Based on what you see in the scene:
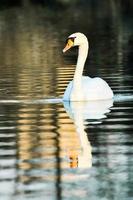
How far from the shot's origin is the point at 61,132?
1471cm

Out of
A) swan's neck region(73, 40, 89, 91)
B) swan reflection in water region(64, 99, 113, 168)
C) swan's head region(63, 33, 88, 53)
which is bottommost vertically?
swan reflection in water region(64, 99, 113, 168)

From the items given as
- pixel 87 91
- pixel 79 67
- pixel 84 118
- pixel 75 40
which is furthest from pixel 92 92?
pixel 84 118

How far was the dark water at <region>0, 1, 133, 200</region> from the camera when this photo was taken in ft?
34.7

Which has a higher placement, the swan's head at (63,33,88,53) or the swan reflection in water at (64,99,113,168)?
the swan's head at (63,33,88,53)

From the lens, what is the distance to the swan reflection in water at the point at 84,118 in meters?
12.2

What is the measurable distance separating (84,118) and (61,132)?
1786 millimetres

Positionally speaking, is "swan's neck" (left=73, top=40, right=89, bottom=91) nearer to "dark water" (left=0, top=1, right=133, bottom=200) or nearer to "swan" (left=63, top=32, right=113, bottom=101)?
"swan" (left=63, top=32, right=113, bottom=101)

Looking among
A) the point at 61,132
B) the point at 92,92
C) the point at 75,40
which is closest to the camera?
the point at 61,132

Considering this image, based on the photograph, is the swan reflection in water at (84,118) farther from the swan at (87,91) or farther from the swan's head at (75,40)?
the swan's head at (75,40)

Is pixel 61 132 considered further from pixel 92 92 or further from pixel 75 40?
pixel 75 40

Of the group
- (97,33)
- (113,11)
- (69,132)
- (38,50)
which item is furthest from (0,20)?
(69,132)

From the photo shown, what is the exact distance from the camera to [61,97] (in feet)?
64.8

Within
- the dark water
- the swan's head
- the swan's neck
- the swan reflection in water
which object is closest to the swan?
the swan's neck

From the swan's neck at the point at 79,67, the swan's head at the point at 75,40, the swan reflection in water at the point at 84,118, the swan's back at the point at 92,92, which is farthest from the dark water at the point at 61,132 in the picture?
the swan's head at the point at 75,40
